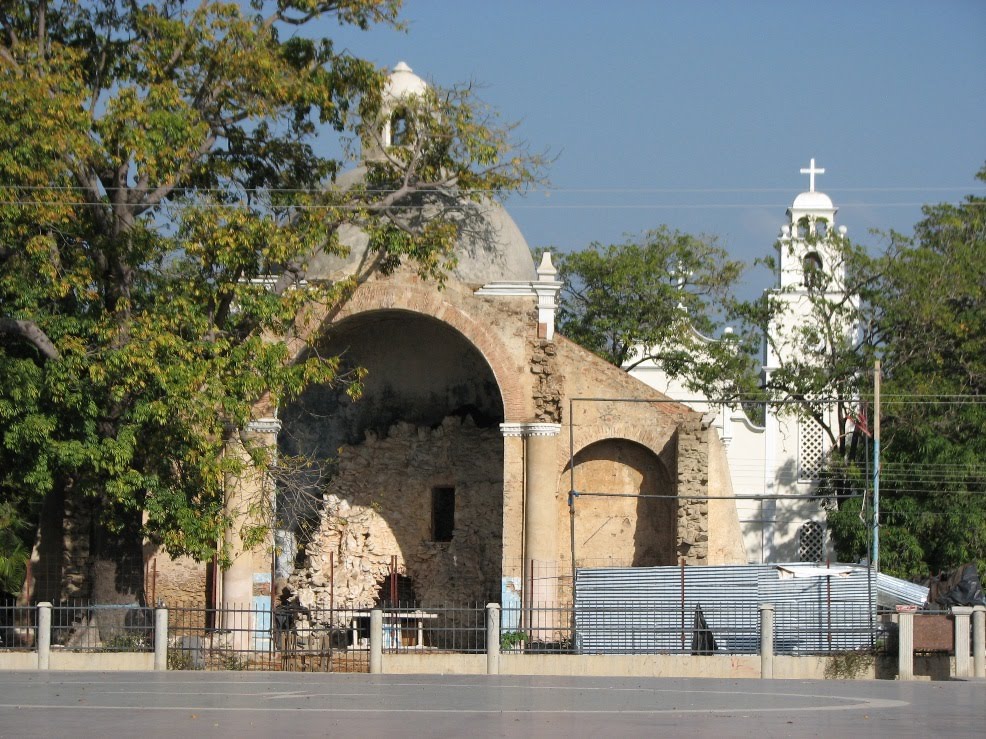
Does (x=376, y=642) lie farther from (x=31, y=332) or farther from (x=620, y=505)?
(x=620, y=505)

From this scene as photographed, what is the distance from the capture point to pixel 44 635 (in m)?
21.9

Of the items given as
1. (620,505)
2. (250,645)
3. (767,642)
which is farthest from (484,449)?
(767,642)

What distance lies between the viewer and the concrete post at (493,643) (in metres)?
21.9

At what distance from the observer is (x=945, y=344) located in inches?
1321

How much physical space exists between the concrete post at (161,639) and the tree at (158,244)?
1050 millimetres

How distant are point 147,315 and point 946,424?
59.3 ft

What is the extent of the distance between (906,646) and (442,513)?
35.5ft

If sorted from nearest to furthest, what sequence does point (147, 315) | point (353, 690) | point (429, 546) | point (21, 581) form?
point (353, 690), point (147, 315), point (21, 581), point (429, 546)

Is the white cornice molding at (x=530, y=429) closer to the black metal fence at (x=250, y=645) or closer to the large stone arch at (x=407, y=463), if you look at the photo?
the large stone arch at (x=407, y=463)

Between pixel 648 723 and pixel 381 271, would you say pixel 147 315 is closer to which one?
pixel 381 271

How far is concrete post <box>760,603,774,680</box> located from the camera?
71.3 ft

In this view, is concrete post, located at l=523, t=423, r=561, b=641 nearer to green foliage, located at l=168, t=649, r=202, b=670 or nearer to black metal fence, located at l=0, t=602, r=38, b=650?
green foliage, located at l=168, t=649, r=202, b=670

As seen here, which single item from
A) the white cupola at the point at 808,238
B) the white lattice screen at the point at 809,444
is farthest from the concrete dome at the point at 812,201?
the white lattice screen at the point at 809,444

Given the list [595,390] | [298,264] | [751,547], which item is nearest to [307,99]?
[298,264]
